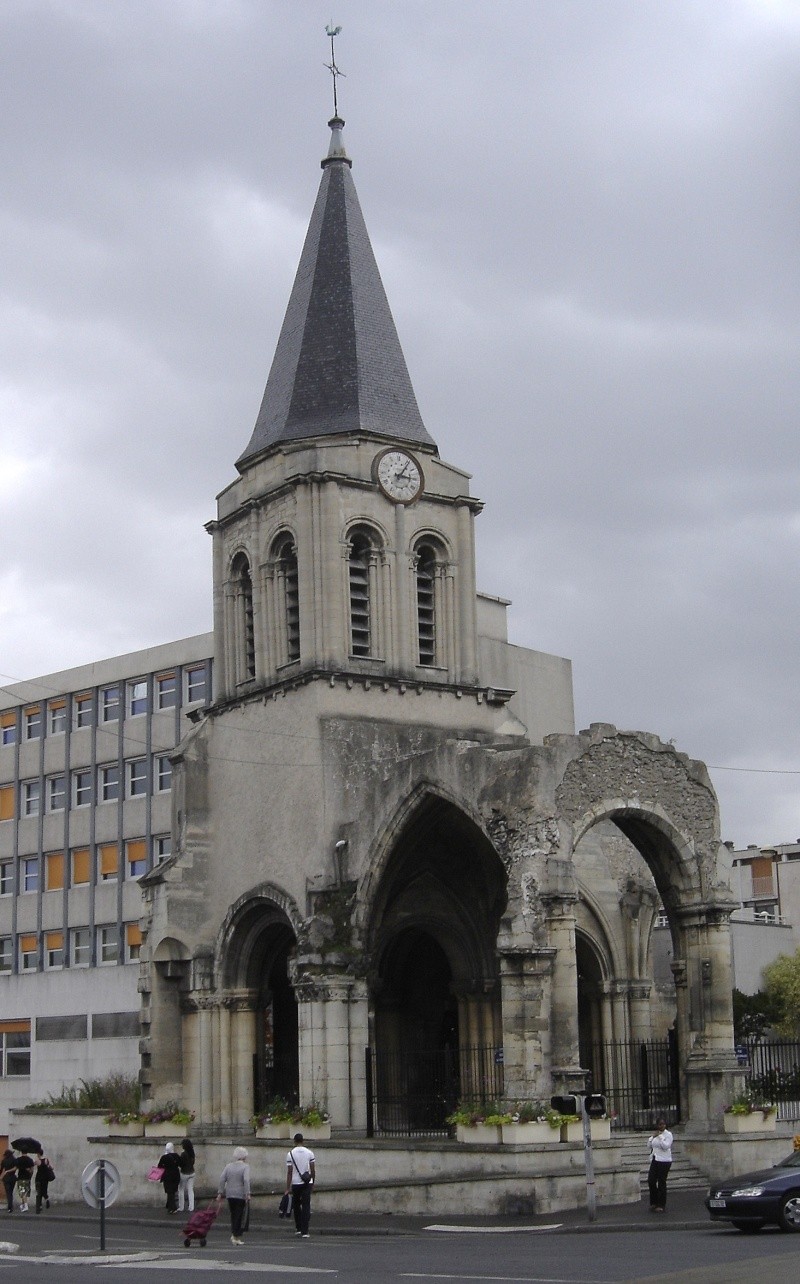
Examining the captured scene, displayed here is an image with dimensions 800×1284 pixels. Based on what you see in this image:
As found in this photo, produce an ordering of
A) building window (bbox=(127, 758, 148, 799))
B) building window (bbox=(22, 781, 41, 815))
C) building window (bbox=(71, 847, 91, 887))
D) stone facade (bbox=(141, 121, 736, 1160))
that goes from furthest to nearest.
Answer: building window (bbox=(22, 781, 41, 815))
building window (bbox=(71, 847, 91, 887))
building window (bbox=(127, 758, 148, 799))
stone facade (bbox=(141, 121, 736, 1160))

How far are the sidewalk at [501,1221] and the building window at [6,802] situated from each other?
2980cm

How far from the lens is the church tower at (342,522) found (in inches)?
1357

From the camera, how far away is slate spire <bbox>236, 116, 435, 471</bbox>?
36.2 m

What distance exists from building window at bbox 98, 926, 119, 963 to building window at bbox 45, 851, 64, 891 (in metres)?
2.49

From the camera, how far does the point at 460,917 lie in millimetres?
33844

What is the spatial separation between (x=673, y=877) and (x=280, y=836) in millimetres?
7694

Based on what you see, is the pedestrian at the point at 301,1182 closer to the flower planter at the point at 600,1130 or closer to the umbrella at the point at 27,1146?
A: the flower planter at the point at 600,1130

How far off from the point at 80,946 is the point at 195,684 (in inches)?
355

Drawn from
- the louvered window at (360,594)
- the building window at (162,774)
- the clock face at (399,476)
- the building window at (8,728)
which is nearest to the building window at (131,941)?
the building window at (162,774)

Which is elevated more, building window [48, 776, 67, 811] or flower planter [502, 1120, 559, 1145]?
building window [48, 776, 67, 811]

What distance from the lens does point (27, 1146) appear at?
111 ft

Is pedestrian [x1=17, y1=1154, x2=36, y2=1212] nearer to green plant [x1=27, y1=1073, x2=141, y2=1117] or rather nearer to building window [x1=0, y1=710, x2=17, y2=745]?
green plant [x1=27, y1=1073, x2=141, y2=1117]

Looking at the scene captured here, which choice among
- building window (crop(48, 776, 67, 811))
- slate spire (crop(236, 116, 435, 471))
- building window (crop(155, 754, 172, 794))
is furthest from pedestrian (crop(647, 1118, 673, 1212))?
building window (crop(48, 776, 67, 811))

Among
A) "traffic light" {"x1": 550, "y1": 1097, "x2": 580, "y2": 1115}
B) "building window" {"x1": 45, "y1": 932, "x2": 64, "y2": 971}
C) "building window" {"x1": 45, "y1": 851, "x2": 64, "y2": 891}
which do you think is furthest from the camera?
"building window" {"x1": 45, "y1": 851, "x2": 64, "y2": 891}
